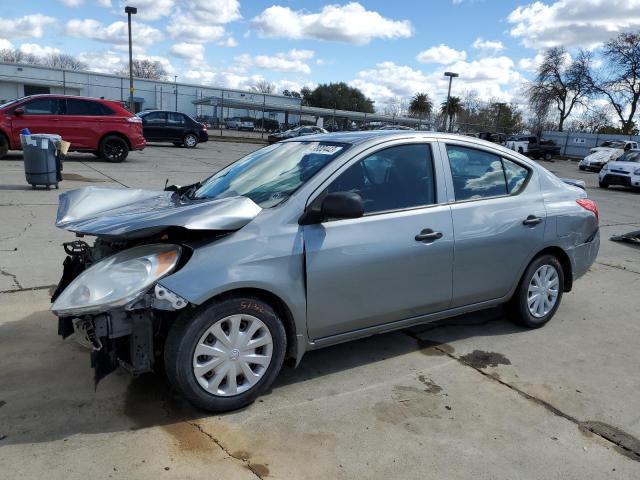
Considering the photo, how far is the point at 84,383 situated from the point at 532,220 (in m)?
3.56

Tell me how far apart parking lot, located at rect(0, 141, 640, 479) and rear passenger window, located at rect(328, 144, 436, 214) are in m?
1.20

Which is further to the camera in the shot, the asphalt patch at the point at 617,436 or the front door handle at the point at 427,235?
the front door handle at the point at 427,235

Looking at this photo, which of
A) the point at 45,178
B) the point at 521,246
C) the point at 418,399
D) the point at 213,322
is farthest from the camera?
the point at 45,178

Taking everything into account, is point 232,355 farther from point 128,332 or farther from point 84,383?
point 84,383

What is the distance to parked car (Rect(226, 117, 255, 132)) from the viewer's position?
49094mm

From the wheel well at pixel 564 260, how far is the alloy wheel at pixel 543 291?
0.43 feet

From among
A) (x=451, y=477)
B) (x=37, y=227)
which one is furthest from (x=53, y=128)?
(x=451, y=477)

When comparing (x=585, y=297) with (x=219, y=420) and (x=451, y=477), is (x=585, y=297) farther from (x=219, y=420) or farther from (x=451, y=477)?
(x=219, y=420)

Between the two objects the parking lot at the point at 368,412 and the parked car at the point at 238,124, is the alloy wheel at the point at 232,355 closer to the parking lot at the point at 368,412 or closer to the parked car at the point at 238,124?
the parking lot at the point at 368,412

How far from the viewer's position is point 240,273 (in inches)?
120

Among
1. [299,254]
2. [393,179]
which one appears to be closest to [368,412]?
[299,254]

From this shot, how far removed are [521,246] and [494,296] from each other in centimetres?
46

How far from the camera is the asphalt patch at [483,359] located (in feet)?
13.3

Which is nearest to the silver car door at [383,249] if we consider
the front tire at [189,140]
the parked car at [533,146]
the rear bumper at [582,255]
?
the rear bumper at [582,255]
